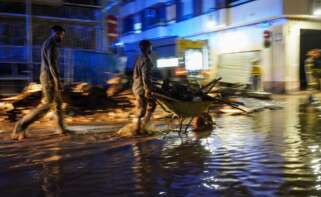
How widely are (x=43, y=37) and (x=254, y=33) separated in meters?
11.6

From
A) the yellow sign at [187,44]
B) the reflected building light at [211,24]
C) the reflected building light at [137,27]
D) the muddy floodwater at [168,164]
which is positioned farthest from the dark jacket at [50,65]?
the reflected building light at [137,27]

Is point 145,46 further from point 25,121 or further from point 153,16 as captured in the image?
point 153,16

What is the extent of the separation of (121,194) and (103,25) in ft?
44.2

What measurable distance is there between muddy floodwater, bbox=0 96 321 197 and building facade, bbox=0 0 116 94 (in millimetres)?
6471

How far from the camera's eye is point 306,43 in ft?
77.3

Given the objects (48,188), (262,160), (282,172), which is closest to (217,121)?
(262,160)

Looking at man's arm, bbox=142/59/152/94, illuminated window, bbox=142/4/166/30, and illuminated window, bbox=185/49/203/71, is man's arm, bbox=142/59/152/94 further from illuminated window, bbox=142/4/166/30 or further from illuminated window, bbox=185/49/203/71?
illuminated window, bbox=142/4/166/30

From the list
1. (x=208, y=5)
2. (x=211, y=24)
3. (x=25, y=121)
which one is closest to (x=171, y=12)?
(x=208, y=5)

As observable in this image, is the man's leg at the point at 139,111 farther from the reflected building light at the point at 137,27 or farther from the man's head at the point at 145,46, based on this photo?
the reflected building light at the point at 137,27

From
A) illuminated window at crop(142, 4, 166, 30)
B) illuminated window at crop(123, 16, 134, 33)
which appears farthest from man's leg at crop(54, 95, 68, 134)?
illuminated window at crop(123, 16, 134, 33)

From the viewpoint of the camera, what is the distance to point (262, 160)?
6.66 metres

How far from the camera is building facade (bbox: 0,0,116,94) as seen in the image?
16.1m

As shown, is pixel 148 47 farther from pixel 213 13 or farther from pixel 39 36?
pixel 213 13

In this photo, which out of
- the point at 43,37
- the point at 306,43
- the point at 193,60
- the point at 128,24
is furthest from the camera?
the point at 128,24
